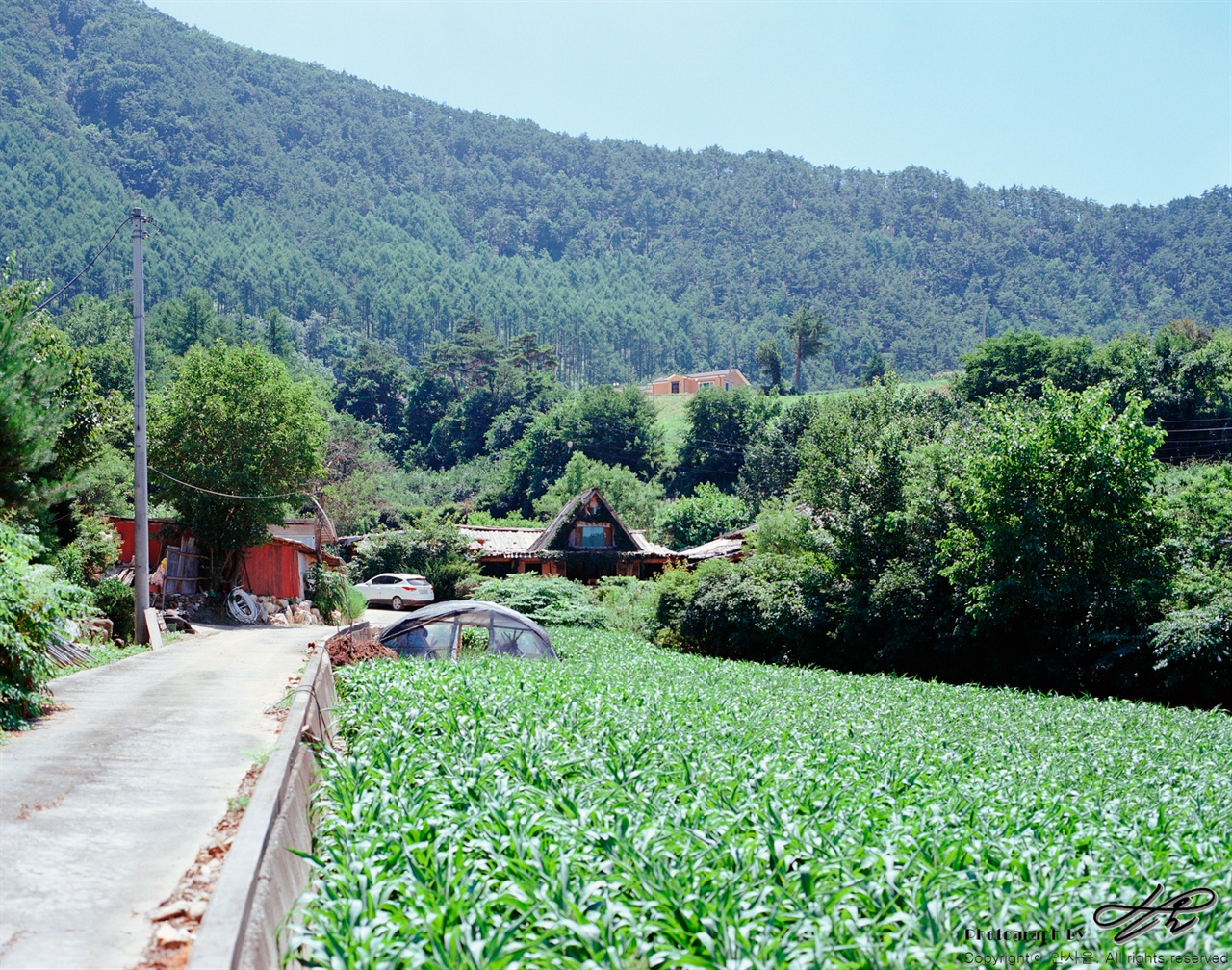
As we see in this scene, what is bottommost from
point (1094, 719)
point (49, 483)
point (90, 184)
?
point (1094, 719)

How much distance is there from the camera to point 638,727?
30.0 ft

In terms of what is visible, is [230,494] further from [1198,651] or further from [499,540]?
[1198,651]

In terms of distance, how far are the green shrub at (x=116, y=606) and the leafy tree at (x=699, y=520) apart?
42033 mm

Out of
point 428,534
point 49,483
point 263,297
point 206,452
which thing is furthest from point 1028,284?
point 49,483

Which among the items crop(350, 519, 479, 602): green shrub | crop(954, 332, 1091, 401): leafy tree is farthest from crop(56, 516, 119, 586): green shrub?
crop(954, 332, 1091, 401): leafy tree

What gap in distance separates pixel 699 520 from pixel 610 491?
422 inches

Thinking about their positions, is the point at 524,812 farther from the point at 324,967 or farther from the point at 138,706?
the point at 138,706

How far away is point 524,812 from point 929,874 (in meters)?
2.39

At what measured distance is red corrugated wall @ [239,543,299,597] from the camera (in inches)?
1619

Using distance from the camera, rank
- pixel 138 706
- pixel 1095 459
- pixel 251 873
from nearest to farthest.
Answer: pixel 251 873 → pixel 138 706 → pixel 1095 459

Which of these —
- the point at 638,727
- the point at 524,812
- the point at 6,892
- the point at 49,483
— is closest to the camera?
the point at 6,892

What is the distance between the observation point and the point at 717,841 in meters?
5.63

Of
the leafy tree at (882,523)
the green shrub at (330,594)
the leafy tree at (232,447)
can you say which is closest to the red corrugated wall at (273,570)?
the green shrub at (330,594)

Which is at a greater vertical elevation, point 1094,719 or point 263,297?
point 263,297
